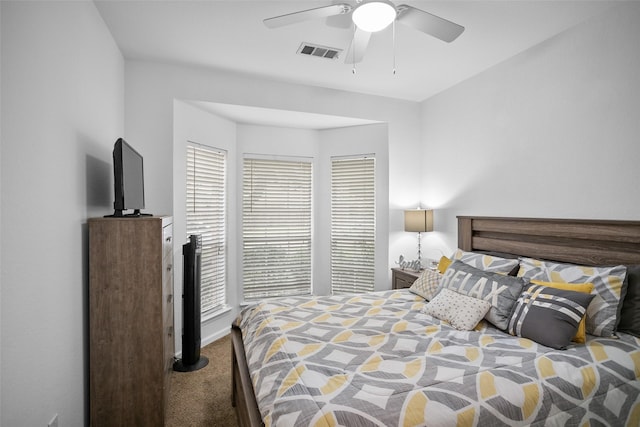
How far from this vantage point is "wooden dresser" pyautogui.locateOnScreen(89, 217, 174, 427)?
196 centimetres

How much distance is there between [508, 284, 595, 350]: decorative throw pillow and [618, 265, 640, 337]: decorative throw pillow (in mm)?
292

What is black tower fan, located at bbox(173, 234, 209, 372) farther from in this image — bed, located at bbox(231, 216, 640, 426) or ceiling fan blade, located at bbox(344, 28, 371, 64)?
ceiling fan blade, located at bbox(344, 28, 371, 64)

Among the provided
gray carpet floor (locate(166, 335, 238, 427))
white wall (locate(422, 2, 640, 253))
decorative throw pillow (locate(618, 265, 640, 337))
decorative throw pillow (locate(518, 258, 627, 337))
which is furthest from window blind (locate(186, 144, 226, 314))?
decorative throw pillow (locate(618, 265, 640, 337))

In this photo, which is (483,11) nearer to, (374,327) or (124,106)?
(374,327)

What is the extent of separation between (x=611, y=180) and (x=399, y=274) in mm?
2017

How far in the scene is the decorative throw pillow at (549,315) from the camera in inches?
69.2

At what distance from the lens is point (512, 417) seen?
132 cm

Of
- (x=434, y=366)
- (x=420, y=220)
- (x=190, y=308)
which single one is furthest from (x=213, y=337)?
(x=434, y=366)

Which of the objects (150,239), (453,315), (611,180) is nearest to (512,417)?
(453,315)

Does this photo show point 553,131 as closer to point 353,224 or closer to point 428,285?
point 428,285

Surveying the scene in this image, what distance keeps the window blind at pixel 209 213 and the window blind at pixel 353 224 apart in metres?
1.42

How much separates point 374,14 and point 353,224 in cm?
278

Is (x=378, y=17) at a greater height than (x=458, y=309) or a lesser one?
greater

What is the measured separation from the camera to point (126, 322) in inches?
78.8
